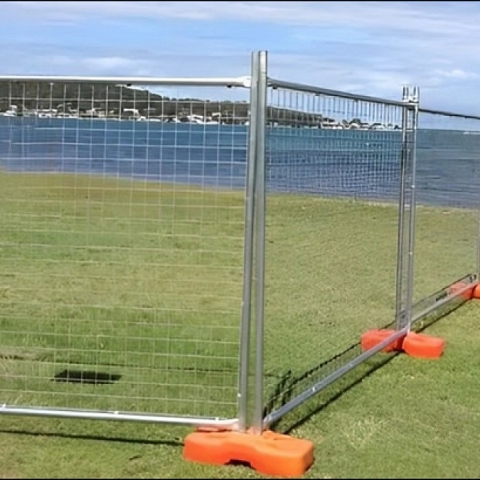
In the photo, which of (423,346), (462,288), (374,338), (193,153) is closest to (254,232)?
(193,153)

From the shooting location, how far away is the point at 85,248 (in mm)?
6406

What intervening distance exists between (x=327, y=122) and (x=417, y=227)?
279cm

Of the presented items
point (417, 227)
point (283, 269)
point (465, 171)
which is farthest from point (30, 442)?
point (465, 171)

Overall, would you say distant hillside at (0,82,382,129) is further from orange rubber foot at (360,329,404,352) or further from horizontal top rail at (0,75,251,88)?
orange rubber foot at (360,329,404,352)

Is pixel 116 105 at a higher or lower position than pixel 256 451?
higher

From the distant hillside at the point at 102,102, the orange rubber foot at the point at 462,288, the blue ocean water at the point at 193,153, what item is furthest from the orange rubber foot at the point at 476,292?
the distant hillside at the point at 102,102

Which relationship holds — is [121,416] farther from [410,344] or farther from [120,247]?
[410,344]

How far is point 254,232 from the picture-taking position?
4891 mm

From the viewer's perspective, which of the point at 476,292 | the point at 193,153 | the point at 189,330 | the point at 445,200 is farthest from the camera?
the point at 476,292

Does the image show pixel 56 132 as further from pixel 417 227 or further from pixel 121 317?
pixel 417 227

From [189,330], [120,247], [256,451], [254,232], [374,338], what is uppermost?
[254,232]

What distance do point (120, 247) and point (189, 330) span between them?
822 mm

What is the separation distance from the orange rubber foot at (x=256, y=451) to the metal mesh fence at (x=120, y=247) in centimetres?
59

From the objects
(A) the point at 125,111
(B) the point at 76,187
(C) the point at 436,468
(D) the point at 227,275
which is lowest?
(C) the point at 436,468
